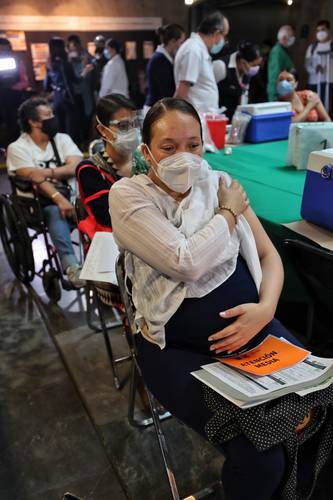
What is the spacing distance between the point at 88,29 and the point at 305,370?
665 cm

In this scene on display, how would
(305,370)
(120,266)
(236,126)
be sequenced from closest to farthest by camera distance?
(305,370)
(120,266)
(236,126)

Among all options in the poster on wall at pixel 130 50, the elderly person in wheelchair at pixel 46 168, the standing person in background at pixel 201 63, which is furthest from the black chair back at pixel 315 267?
the poster on wall at pixel 130 50

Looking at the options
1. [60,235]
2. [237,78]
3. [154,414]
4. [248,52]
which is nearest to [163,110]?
[154,414]

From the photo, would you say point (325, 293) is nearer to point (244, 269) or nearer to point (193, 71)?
point (244, 269)

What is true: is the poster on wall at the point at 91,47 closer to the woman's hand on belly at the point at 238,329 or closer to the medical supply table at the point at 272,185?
the medical supply table at the point at 272,185

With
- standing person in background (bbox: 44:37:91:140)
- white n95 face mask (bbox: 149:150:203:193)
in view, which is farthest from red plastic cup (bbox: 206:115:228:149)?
standing person in background (bbox: 44:37:91:140)

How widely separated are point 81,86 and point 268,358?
541 centimetres

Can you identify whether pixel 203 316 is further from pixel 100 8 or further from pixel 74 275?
pixel 100 8

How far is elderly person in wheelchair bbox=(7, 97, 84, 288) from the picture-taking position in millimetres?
2500

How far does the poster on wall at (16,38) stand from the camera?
6.05 meters

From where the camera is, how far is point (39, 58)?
6.30m

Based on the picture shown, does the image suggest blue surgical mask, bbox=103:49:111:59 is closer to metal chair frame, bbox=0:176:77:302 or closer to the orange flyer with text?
metal chair frame, bbox=0:176:77:302

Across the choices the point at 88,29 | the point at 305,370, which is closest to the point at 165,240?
the point at 305,370

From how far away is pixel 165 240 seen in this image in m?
1.11
